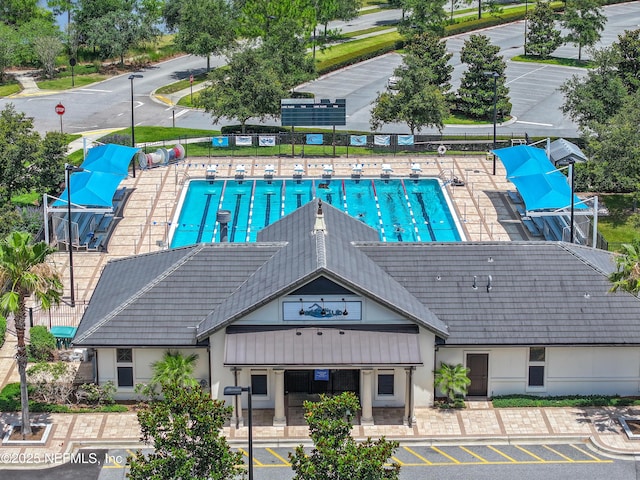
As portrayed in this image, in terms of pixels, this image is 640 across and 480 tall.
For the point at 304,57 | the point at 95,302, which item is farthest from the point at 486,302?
the point at 304,57

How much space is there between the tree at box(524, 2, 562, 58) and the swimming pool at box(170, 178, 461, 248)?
41590 millimetres

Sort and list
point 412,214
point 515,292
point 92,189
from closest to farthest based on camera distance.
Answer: point 515,292, point 92,189, point 412,214

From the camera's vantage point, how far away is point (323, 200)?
66.1 m

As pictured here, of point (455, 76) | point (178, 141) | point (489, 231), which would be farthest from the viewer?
point (455, 76)

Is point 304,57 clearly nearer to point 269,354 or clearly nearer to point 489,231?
point 489,231

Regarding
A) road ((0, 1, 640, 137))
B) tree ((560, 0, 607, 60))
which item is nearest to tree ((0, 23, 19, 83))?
road ((0, 1, 640, 137))

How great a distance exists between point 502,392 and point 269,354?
9598 mm

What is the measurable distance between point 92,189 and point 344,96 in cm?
3795

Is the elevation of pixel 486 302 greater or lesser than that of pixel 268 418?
greater

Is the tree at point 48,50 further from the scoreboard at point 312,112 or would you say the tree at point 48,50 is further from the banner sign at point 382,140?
the banner sign at point 382,140

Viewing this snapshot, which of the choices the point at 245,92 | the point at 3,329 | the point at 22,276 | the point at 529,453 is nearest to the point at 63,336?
the point at 3,329

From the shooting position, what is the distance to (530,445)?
40281mm

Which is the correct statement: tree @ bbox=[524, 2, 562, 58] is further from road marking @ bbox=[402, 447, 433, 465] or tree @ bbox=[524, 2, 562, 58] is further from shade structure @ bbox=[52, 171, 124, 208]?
road marking @ bbox=[402, 447, 433, 465]

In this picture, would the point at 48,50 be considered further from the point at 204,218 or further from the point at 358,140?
the point at 204,218
